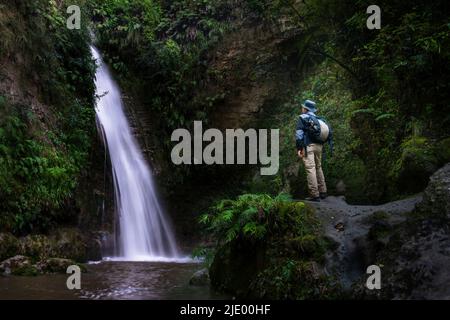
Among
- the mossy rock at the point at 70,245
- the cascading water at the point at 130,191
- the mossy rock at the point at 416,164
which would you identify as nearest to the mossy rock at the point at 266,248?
the mossy rock at the point at 416,164

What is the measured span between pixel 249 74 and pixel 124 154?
200 inches

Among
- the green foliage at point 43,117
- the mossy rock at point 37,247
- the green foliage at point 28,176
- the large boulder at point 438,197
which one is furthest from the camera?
the green foliage at point 43,117

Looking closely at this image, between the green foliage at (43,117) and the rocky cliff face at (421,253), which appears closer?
the rocky cliff face at (421,253)

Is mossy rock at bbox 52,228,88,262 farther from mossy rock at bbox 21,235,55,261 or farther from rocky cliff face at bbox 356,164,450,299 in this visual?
rocky cliff face at bbox 356,164,450,299

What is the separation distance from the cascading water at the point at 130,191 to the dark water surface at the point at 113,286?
301cm

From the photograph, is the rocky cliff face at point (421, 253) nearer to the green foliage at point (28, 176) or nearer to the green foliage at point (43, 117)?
the green foliage at point (28, 176)

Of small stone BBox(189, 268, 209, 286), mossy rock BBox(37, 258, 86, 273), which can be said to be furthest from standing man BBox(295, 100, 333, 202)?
mossy rock BBox(37, 258, 86, 273)

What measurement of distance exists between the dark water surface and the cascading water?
3.01 meters

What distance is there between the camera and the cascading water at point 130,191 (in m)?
12.3

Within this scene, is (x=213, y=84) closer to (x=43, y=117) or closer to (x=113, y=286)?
(x=43, y=117)

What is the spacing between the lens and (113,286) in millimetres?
7000

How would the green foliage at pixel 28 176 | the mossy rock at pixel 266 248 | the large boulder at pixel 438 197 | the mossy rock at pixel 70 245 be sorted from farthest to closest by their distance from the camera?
the mossy rock at pixel 70 245 → the green foliage at pixel 28 176 → the mossy rock at pixel 266 248 → the large boulder at pixel 438 197

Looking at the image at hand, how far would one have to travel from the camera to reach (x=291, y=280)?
572 cm
